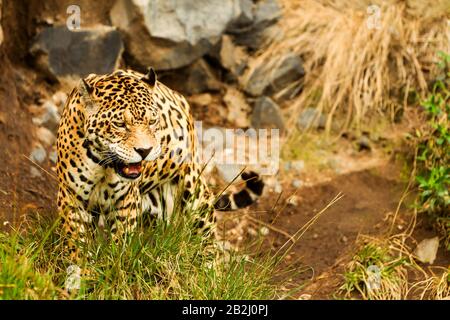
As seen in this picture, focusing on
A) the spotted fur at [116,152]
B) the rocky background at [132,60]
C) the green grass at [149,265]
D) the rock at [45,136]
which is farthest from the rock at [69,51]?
the green grass at [149,265]

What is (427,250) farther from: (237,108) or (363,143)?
(237,108)

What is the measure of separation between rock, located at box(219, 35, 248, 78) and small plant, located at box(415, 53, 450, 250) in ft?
7.62

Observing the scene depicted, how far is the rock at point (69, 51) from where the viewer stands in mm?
10742

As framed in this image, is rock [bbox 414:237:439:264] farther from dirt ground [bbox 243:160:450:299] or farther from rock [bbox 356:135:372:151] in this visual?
rock [bbox 356:135:372:151]

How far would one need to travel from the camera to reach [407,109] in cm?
1150

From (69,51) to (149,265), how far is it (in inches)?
170

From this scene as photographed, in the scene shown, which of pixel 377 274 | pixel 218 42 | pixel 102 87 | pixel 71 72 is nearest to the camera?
pixel 102 87

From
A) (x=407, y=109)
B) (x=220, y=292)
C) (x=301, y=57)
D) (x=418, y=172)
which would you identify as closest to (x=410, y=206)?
(x=418, y=172)

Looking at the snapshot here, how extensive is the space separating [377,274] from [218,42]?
3.70 meters

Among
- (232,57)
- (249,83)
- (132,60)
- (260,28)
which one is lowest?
(249,83)

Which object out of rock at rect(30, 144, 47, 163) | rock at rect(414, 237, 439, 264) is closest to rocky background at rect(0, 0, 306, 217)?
rock at rect(30, 144, 47, 163)

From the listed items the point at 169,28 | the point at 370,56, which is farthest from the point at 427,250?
the point at 169,28

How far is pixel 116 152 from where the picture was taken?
23.5 ft

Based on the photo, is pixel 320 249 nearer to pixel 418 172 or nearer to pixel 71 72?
pixel 418 172
